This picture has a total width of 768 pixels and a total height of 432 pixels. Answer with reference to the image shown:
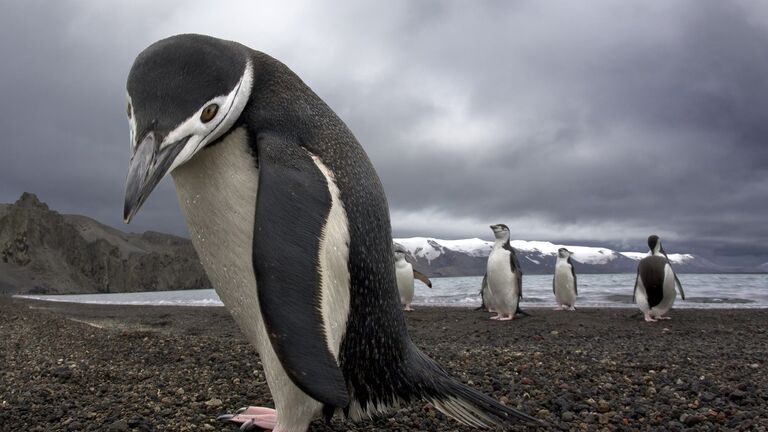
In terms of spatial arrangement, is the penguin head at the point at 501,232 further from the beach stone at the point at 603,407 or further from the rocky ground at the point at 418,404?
the beach stone at the point at 603,407

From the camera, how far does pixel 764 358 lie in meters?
5.76

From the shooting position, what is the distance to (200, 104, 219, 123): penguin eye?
212 cm

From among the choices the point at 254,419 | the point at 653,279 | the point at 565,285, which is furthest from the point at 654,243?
the point at 254,419

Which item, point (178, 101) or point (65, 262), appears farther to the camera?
point (65, 262)

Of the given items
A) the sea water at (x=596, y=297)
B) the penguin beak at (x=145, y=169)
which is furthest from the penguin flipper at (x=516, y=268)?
the penguin beak at (x=145, y=169)

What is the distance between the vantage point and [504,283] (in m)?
12.2

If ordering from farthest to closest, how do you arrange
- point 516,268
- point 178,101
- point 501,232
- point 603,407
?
point 501,232
point 516,268
point 603,407
point 178,101

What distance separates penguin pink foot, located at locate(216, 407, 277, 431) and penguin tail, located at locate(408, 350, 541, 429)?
76 centimetres

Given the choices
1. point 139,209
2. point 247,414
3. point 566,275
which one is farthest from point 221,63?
point 566,275

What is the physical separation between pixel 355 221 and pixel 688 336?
27.5ft

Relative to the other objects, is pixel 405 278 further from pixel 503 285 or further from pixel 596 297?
pixel 596 297

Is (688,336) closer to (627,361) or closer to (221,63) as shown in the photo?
(627,361)

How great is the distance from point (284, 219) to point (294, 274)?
0.20m

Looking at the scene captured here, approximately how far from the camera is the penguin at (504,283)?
12180mm
